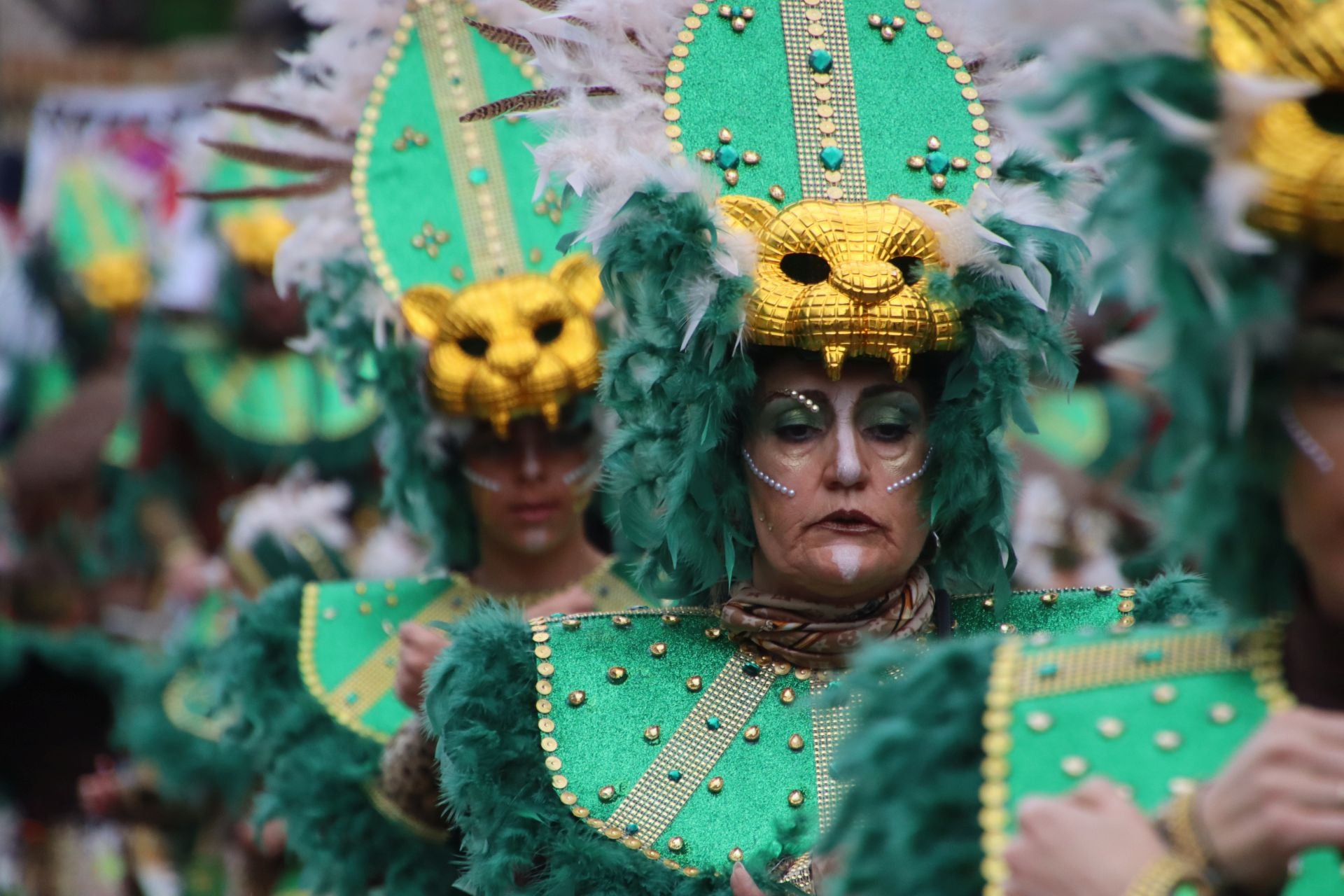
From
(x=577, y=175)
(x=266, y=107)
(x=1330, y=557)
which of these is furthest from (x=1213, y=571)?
(x=266, y=107)

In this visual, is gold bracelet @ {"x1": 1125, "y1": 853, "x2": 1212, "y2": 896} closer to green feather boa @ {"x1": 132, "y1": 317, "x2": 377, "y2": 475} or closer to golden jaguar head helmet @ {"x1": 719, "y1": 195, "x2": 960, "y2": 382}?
golden jaguar head helmet @ {"x1": 719, "y1": 195, "x2": 960, "y2": 382}

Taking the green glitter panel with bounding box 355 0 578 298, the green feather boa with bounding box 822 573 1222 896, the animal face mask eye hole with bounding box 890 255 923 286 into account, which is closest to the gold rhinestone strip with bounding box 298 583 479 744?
the green glitter panel with bounding box 355 0 578 298

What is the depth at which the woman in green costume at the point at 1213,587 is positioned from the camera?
2.12 meters

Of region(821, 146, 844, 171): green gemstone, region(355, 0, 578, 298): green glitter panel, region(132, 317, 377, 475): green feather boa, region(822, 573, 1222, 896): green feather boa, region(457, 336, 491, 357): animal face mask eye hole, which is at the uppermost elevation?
region(822, 573, 1222, 896): green feather boa

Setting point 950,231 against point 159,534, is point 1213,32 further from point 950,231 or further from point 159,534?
point 159,534

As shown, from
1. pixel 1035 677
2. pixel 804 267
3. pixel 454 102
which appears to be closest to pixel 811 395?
pixel 804 267

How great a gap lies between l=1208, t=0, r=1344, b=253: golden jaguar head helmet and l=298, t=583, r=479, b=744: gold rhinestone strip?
309cm

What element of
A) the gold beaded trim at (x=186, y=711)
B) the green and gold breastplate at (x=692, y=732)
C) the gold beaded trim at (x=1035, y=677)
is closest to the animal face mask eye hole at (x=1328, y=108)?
the gold beaded trim at (x=1035, y=677)

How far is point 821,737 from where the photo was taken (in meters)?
3.54

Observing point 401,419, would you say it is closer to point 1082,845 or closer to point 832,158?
point 832,158

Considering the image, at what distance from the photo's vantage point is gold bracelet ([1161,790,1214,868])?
2119 mm

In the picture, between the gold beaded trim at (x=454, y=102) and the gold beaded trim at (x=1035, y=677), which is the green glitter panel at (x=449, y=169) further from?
the gold beaded trim at (x=1035, y=677)

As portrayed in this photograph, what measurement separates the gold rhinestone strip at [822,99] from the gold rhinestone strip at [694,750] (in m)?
0.84

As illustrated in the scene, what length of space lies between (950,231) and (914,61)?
49 centimetres
